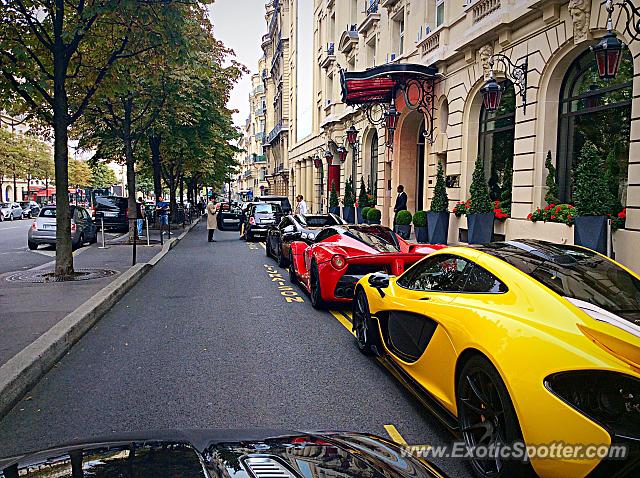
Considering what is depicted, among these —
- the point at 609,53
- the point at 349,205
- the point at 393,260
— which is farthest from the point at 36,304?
the point at 349,205

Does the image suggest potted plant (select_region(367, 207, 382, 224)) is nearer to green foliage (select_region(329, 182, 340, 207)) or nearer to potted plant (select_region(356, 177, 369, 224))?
potted plant (select_region(356, 177, 369, 224))

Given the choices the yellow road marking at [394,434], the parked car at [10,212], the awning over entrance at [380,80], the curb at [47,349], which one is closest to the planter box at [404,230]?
the awning over entrance at [380,80]

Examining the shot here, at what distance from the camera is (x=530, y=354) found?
3377mm

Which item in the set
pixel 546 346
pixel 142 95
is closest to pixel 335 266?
pixel 546 346

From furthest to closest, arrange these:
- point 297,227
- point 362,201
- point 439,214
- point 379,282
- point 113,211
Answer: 1. point 113,211
2. point 362,201
3. point 439,214
4. point 297,227
5. point 379,282

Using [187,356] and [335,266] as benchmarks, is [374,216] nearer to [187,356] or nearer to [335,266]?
[335,266]

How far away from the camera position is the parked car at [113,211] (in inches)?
1191

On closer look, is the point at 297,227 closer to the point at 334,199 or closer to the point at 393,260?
the point at 393,260

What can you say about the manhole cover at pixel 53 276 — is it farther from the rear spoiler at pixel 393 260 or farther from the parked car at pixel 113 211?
the parked car at pixel 113 211

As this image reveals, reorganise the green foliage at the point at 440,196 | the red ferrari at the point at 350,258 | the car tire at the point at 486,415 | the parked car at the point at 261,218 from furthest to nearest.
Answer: the parked car at the point at 261,218, the green foliage at the point at 440,196, the red ferrari at the point at 350,258, the car tire at the point at 486,415

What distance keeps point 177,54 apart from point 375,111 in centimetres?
1525

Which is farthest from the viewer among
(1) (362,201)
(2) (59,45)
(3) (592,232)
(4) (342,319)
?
(1) (362,201)

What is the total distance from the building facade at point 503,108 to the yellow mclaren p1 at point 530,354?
23.3 ft

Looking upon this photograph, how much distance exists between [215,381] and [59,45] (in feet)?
30.4
